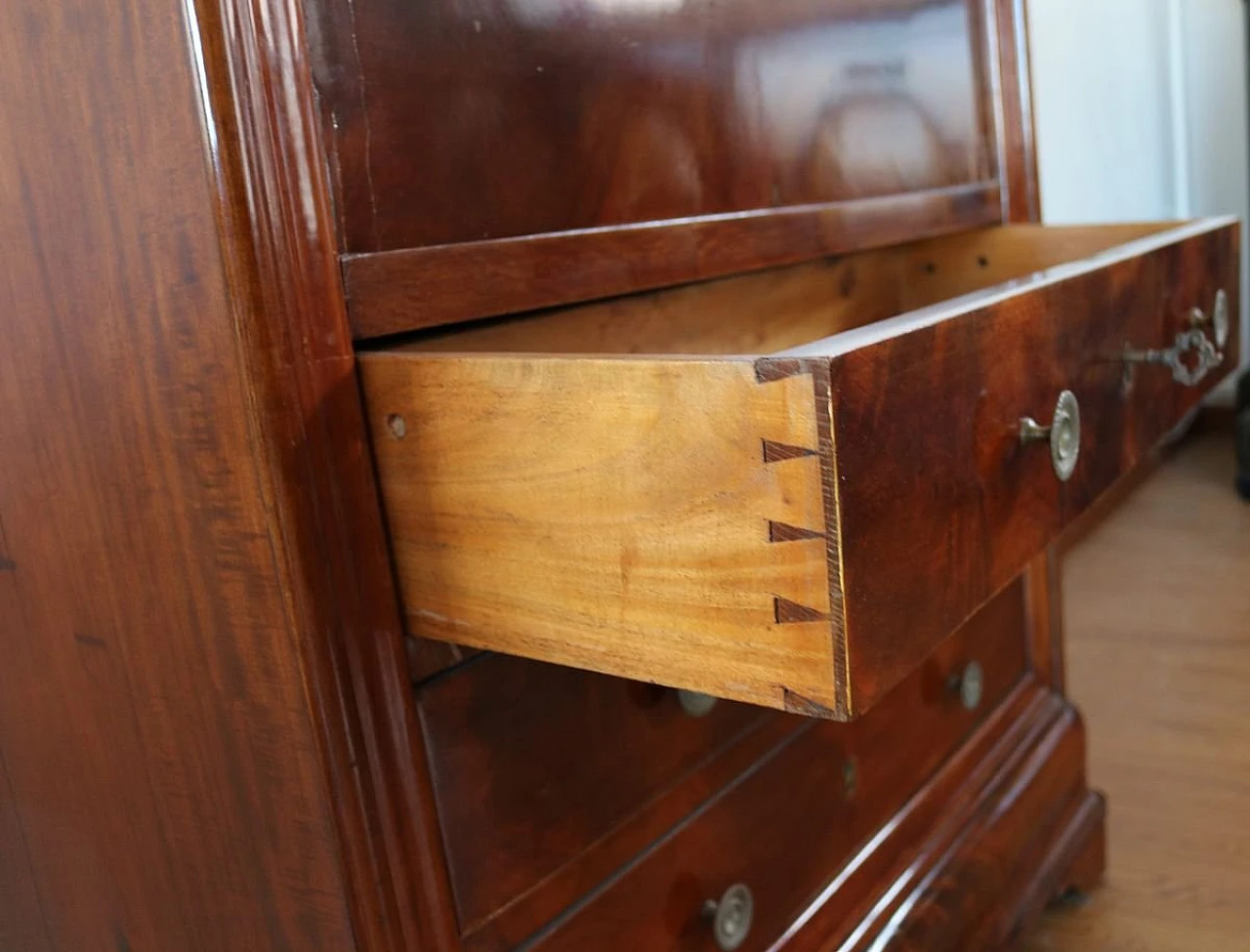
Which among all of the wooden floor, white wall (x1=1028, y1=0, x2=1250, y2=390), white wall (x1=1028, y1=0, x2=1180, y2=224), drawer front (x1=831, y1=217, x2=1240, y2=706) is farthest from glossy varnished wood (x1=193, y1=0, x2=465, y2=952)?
white wall (x1=1028, y1=0, x2=1250, y2=390)

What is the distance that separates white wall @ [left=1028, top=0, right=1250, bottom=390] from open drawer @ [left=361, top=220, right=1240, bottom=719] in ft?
4.76

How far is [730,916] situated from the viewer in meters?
0.76

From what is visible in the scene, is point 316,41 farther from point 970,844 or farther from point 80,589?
point 970,844

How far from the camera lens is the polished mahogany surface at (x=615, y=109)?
0.56 metres

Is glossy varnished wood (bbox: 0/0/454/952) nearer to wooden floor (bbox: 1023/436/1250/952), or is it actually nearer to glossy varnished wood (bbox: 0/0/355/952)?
glossy varnished wood (bbox: 0/0/355/952)

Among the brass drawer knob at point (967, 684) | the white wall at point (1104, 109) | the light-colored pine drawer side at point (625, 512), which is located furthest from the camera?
the white wall at point (1104, 109)

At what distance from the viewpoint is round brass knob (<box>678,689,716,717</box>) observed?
2.35ft

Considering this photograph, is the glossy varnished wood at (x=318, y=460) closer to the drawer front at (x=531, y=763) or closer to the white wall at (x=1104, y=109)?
the drawer front at (x=531, y=763)

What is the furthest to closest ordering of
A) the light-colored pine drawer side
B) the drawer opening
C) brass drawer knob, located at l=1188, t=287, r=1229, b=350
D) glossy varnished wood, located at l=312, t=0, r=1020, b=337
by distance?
brass drawer knob, located at l=1188, t=287, r=1229, b=350 → the drawer opening → glossy varnished wood, located at l=312, t=0, r=1020, b=337 → the light-colored pine drawer side

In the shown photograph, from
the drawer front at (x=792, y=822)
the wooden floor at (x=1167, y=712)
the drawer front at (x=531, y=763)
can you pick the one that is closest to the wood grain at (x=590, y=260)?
the drawer front at (x=531, y=763)

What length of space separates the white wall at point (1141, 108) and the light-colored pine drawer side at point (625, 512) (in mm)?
1594

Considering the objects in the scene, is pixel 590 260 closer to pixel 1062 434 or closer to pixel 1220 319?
pixel 1062 434

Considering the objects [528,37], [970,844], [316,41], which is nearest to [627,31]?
[528,37]

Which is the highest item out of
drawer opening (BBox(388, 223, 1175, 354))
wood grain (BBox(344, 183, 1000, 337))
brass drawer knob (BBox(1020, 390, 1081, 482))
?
wood grain (BBox(344, 183, 1000, 337))
